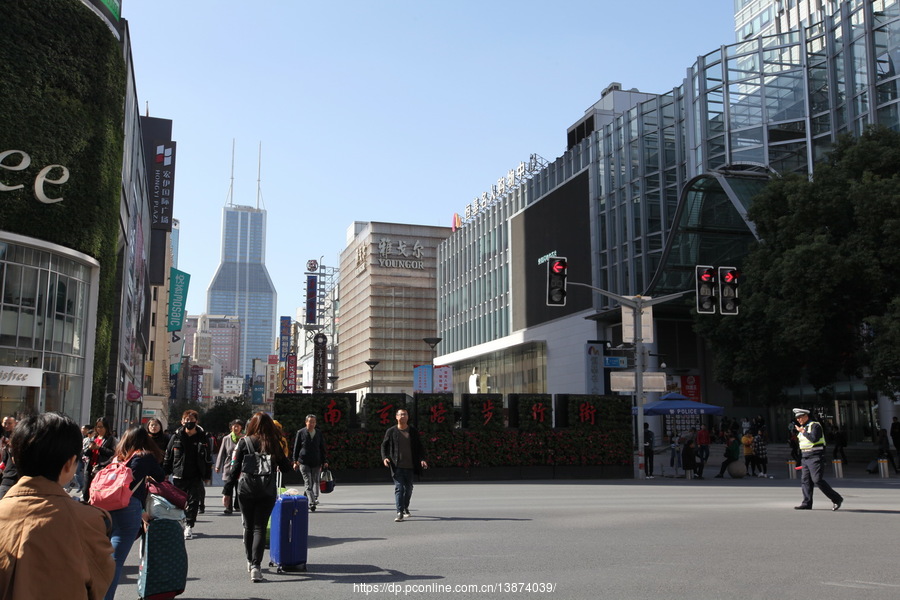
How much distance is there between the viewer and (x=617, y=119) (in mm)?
52906

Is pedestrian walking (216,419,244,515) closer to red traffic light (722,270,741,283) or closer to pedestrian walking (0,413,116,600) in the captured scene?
pedestrian walking (0,413,116,600)

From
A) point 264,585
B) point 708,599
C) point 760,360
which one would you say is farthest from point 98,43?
point 708,599

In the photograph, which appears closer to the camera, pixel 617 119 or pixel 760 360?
pixel 760 360

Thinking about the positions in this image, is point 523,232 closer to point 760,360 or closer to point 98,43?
→ point 760,360

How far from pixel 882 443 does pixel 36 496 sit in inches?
1200

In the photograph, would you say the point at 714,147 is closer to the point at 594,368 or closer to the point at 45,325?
the point at 594,368

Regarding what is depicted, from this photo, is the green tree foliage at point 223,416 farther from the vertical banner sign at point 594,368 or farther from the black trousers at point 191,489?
the black trousers at point 191,489

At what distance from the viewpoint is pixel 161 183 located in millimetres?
72750

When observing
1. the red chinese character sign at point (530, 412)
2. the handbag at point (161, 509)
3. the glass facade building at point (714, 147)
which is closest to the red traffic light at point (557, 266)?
the red chinese character sign at point (530, 412)

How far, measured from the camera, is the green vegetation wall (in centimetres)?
2956

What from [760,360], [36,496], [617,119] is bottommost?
[36,496]

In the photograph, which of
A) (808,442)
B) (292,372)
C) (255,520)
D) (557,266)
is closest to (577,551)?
(255,520)

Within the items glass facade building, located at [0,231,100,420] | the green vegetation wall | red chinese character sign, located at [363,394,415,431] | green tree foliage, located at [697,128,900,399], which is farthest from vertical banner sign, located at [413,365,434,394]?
red chinese character sign, located at [363,394,415,431]

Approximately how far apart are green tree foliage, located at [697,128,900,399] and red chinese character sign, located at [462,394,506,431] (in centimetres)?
1162
